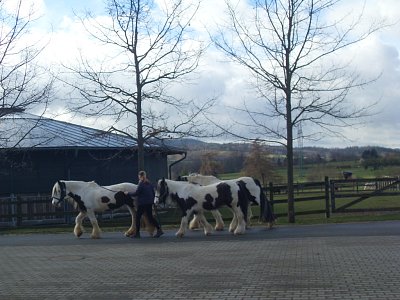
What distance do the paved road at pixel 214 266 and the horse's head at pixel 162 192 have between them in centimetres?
112

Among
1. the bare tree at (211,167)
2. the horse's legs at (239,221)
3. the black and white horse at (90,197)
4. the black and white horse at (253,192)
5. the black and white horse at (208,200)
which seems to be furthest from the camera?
the bare tree at (211,167)

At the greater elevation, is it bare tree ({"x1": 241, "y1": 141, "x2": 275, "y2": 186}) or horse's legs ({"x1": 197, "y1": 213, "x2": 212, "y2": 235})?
bare tree ({"x1": 241, "y1": 141, "x2": 275, "y2": 186})

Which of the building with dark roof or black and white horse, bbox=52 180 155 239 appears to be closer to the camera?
black and white horse, bbox=52 180 155 239

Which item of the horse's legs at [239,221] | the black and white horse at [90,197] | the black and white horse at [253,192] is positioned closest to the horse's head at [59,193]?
the black and white horse at [90,197]

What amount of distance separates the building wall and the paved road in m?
12.3

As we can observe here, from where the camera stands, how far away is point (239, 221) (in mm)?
16969

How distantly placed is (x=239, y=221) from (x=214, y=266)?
18.8 ft

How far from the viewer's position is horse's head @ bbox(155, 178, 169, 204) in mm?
17438

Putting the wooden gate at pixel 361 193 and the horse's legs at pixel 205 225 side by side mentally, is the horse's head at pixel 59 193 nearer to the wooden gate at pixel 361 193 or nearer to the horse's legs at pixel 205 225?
the horse's legs at pixel 205 225

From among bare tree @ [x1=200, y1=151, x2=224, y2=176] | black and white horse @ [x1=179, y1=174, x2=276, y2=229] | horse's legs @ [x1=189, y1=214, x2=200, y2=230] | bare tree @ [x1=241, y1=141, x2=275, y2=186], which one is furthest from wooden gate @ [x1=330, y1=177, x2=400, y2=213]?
bare tree @ [x1=241, y1=141, x2=275, y2=186]

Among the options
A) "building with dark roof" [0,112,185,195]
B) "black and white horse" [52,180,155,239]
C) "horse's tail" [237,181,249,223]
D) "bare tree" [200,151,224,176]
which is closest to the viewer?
"horse's tail" [237,181,249,223]

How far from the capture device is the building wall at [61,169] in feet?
96.4

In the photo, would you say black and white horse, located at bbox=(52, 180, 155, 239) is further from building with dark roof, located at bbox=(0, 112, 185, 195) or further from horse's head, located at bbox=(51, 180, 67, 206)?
building with dark roof, located at bbox=(0, 112, 185, 195)

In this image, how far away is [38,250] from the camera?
50.9 ft
